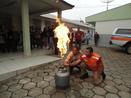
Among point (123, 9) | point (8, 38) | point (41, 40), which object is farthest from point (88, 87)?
point (123, 9)

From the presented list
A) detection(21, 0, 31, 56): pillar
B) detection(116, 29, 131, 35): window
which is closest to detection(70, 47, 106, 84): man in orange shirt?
detection(21, 0, 31, 56): pillar

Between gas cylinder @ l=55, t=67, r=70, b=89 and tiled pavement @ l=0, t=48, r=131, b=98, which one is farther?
gas cylinder @ l=55, t=67, r=70, b=89

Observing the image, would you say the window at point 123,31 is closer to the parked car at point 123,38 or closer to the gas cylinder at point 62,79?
the parked car at point 123,38

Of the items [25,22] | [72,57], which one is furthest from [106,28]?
[72,57]

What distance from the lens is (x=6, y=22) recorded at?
426 inches

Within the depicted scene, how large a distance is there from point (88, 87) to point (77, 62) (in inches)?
36.0

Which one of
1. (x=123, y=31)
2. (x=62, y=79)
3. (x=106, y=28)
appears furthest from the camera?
(x=106, y=28)

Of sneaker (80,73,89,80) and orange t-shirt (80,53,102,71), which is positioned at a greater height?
orange t-shirt (80,53,102,71)

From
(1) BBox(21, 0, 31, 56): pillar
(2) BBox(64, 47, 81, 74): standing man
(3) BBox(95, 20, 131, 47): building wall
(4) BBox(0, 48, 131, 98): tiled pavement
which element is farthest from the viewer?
(3) BBox(95, 20, 131, 47): building wall

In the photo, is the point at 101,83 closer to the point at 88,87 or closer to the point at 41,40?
the point at 88,87

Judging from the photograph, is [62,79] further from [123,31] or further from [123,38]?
[123,31]

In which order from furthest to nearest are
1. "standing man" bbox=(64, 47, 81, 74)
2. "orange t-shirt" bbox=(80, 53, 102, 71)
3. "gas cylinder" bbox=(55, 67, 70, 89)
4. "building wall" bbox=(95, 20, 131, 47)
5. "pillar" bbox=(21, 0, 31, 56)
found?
"building wall" bbox=(95, 20, 131, 47) → "pillar" bbox=(21, 0, 31, 56) → "standing man" bbox=(64, 47, 81, 74) → "orange t-shirt" bbox=(80, 53, 102, 71) → "gas cylinder" bbox=(55, 67, 70, 89)

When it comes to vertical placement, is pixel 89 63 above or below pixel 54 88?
above

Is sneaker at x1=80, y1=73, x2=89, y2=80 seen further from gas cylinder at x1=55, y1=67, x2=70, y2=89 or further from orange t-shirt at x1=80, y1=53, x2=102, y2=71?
gas cylinder at x1=55, y1=67, x2=70, y2=89
